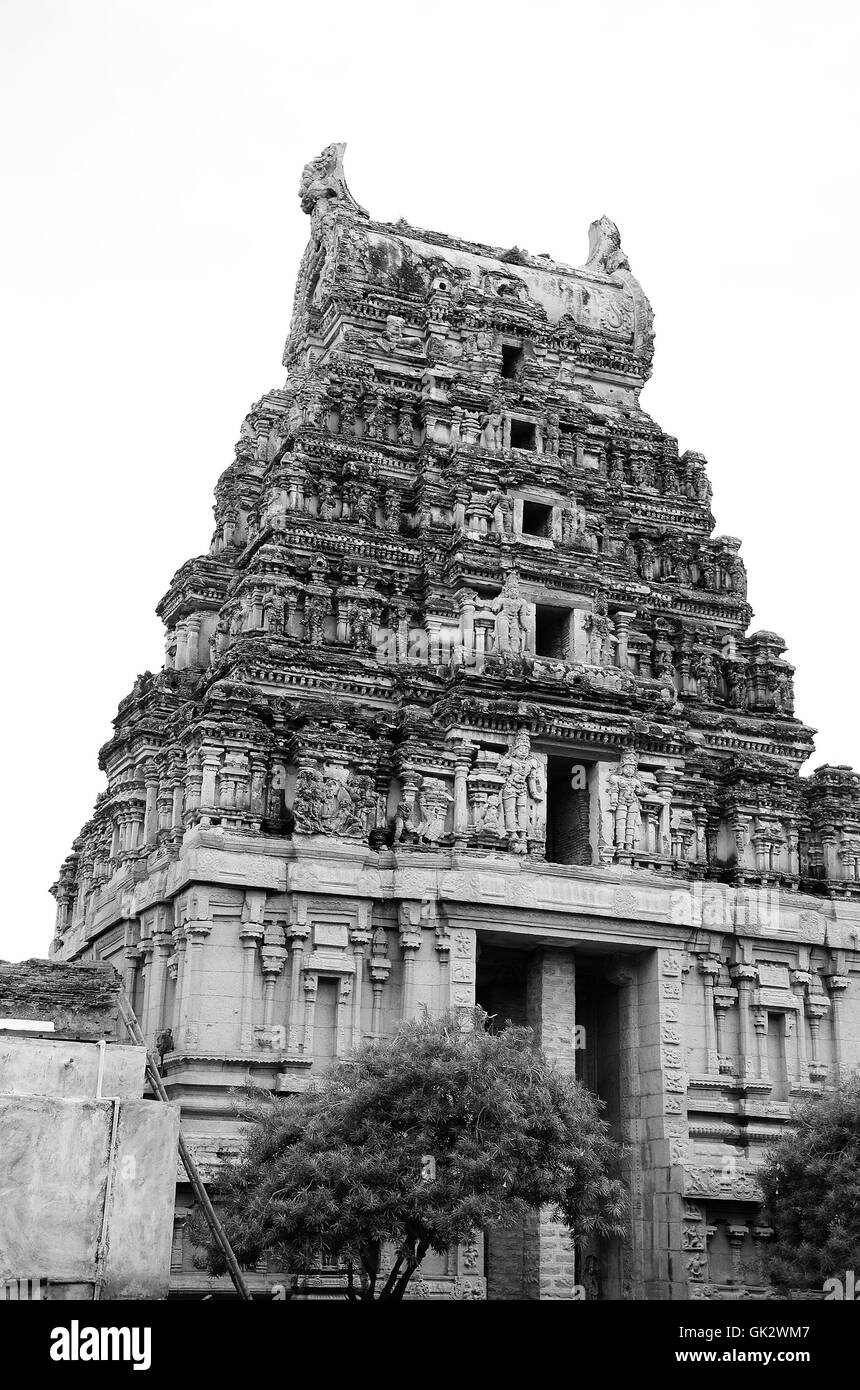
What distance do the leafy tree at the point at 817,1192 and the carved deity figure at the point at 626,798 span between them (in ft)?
23.8

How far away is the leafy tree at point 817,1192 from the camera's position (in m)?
28.6

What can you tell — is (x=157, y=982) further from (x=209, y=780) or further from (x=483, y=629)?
(x=483, y=629)

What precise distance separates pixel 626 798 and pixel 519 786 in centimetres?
269

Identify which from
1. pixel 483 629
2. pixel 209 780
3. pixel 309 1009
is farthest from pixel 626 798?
pixel 209 780

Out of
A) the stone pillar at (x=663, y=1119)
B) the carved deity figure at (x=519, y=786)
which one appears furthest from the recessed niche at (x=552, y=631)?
the stone pillar at (x=663, y=1119)

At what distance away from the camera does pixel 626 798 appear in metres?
36.6

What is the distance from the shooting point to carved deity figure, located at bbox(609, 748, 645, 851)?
3628 cm

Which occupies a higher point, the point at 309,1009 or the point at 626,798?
the point at 626,798

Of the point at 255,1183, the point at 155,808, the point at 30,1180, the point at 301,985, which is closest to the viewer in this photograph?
the point at 30,1180

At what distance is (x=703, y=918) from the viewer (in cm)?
3653
